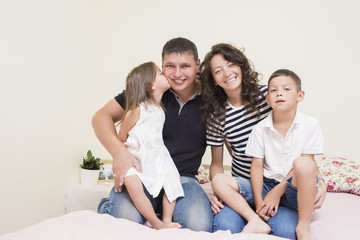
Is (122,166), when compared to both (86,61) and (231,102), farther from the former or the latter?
(86,61)

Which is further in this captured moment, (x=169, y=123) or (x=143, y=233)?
(x=169, y=123)

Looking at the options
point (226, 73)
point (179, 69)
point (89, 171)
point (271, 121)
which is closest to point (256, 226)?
point (271, 121)

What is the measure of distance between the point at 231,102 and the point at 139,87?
496 mm

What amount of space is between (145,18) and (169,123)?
1450mm

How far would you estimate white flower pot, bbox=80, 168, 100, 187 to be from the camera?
241 centimetres

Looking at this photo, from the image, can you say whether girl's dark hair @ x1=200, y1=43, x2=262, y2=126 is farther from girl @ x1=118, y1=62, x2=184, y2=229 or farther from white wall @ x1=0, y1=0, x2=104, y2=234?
white wall @ x1=0, y1=0, x2=104, y2=234

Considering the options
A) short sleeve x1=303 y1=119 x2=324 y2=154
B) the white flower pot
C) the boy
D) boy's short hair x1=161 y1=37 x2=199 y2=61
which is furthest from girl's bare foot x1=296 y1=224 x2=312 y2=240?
the white flower pot

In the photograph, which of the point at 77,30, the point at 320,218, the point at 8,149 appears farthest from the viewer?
the point at 77,30

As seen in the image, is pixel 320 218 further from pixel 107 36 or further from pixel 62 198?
pixel 107 36

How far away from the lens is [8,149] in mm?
1886

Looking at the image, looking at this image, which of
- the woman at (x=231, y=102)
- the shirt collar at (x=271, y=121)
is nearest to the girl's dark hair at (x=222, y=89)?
the woman at (x=231, y=102)

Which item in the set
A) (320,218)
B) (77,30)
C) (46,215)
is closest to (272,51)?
(320,218)

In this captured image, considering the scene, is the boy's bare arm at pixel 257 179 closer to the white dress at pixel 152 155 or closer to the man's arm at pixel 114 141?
the white dress at pixel 152 155

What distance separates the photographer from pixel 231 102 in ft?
5.23
